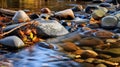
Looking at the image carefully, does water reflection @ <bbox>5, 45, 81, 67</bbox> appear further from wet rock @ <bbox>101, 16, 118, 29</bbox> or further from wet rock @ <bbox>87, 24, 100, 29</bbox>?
wet rock @ <bbox>101, 16, 118, 29</bbox>

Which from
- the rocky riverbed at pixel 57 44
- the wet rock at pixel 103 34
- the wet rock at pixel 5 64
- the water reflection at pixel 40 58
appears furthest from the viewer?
the wet rock at pixel 103 34

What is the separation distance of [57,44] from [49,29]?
0.97 meters

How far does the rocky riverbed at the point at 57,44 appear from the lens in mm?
5738

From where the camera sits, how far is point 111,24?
9.44m

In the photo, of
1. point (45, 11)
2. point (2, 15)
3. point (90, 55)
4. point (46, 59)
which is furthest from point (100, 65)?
point (45, 11)

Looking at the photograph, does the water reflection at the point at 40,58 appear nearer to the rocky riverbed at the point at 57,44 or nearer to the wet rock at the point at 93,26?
the rocky riverbed at the point at 57,44

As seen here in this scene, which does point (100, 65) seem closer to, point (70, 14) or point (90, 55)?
point (90, 55)

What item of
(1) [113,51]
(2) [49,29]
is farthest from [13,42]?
(1) [113,51]

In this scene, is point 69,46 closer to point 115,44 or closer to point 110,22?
point 115,44

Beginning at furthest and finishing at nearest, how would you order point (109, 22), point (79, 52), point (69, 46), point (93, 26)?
point (93, 26)
point (109, 22)
point (69, 46)
point (79, 52)

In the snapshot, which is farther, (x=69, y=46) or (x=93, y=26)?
(x=93, y=26)

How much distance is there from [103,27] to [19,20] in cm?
274

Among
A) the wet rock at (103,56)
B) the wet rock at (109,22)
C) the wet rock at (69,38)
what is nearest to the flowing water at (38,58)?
the wet rock at (103,56)

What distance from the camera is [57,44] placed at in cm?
704
